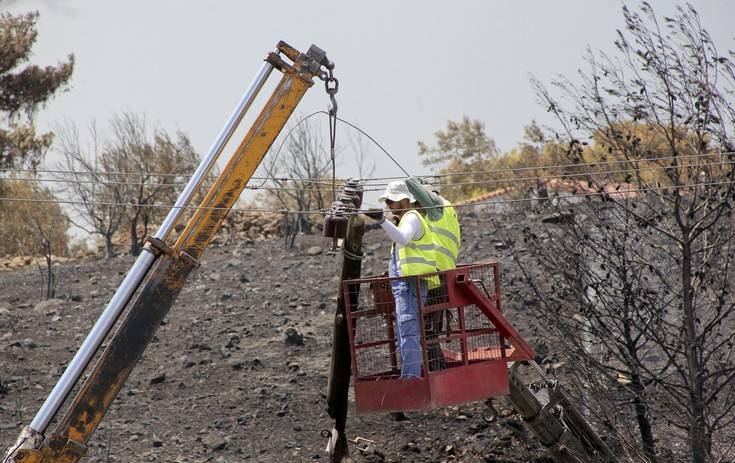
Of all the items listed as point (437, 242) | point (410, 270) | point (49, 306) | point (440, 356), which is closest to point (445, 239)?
→ point (437, 242)

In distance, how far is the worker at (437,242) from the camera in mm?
8219

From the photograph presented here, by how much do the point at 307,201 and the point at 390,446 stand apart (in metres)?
19.1

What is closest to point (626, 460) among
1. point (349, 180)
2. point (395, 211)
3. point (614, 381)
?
point (614, 381)

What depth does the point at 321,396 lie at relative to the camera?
45.1ft

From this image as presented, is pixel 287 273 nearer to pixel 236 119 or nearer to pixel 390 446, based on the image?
pixel 390 446

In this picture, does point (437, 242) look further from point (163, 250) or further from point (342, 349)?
point (163, 250)

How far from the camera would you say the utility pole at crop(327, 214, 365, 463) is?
8391 millimetres

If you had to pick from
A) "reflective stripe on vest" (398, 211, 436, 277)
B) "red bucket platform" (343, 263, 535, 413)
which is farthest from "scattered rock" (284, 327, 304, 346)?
"reflective stripe on vest" (398, 211, 436, 277)

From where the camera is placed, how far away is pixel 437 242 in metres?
8.31

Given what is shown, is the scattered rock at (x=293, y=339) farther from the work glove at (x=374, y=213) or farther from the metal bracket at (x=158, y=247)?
the work glove at (x=374, y=213)

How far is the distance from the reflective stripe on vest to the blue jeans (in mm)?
109

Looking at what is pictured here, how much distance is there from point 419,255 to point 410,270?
0.46 ft

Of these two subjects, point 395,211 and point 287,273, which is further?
point 287,273

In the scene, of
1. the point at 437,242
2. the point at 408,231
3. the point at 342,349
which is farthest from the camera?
the point at 342,349
